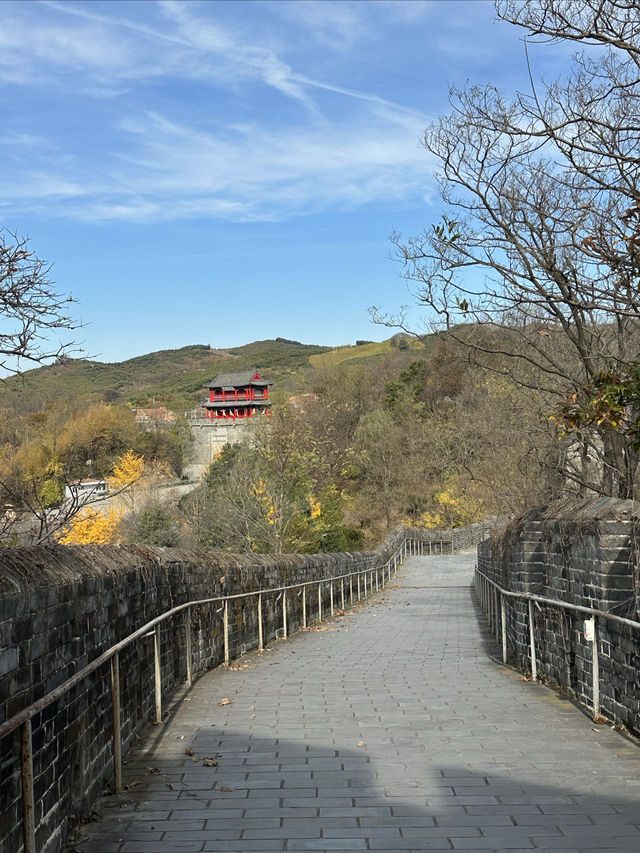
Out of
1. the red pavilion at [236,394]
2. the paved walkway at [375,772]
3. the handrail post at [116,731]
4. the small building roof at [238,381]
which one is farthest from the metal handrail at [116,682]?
the small building roof at [238,381]

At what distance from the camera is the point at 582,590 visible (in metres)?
8.31

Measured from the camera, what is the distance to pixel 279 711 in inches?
327

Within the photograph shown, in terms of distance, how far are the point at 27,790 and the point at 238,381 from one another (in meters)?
113

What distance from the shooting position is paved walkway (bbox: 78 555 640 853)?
4637 millimetres

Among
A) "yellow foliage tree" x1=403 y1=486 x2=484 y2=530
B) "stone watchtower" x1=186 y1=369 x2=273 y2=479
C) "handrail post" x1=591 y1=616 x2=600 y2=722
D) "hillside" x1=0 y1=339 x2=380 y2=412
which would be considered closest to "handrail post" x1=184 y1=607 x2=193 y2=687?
"handrail post" x1=591 y1=616 x2=600 y2=722

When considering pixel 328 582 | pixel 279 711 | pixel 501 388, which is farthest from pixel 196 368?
pixel 279 711

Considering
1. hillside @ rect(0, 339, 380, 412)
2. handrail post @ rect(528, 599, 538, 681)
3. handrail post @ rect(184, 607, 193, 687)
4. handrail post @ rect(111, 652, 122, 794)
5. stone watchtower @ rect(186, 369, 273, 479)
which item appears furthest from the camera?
hillside @ rect(0, 339, 380, 412)

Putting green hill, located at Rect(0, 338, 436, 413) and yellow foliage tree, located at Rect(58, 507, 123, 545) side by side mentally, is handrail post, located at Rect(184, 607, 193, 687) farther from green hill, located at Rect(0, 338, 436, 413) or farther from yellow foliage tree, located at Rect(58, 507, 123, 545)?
green hill, located at Rect(0, 338, 436, 413)

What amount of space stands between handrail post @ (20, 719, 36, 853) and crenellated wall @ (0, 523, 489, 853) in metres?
0.05

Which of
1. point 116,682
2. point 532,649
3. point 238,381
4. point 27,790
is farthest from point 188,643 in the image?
point 238,381

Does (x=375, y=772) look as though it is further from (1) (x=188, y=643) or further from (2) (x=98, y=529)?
(2) (x=98, y=529)

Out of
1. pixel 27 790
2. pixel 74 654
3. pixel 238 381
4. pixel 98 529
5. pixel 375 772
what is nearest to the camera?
pixel 27 790

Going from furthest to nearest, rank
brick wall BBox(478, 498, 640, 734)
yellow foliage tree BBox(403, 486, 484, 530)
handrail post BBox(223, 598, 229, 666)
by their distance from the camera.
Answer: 1. yellow foliage tree BBox(403, 486, 484, 530)
2. handrail post BBox(223, 598, 229, 666)
3. brick wall BBox(478, 498, 640, 734)

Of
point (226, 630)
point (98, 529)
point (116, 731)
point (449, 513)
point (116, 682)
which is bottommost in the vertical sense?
point (449, 513)
